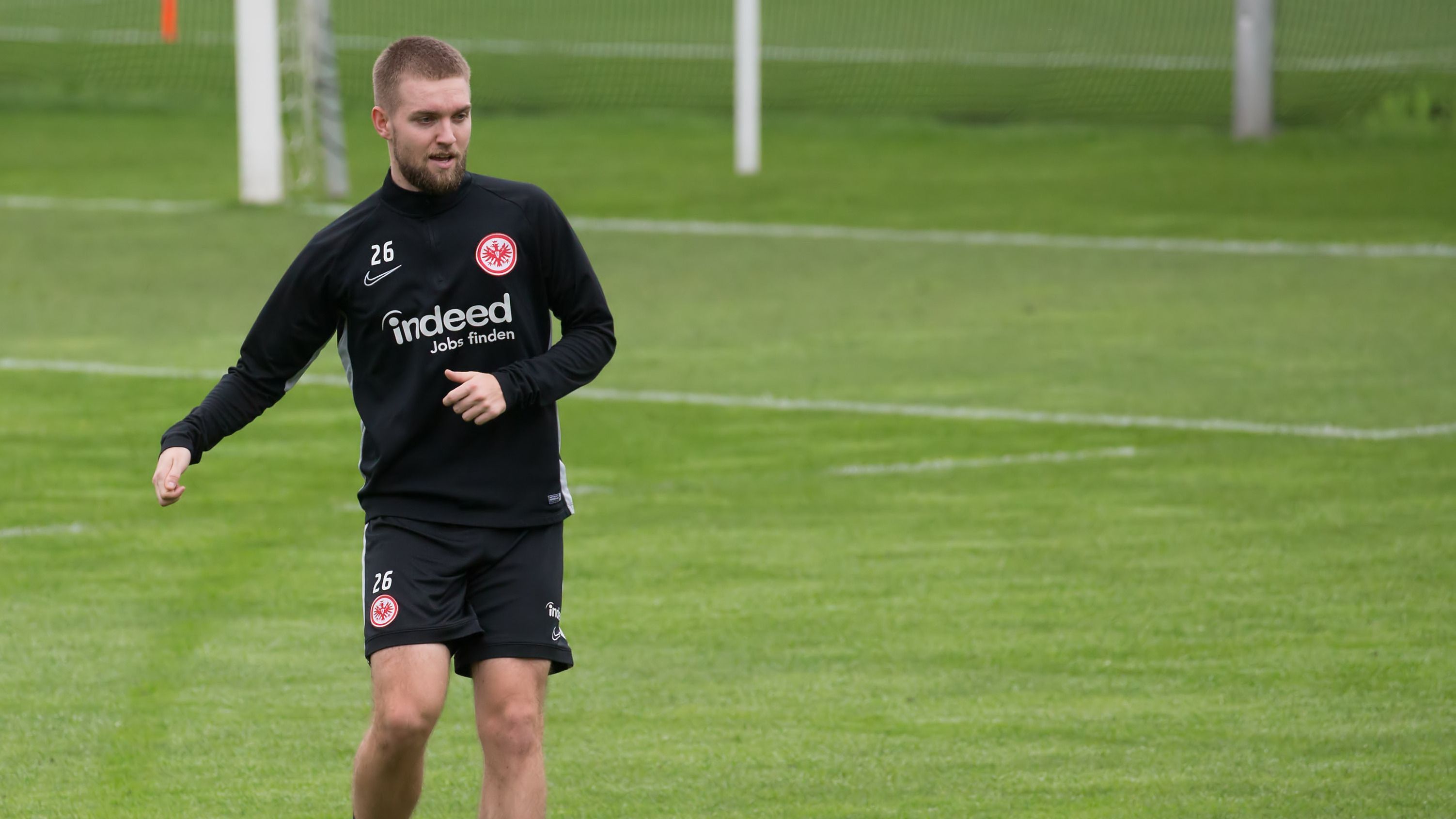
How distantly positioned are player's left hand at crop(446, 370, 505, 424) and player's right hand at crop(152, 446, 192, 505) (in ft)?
1.83

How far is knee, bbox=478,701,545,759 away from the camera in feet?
16.5

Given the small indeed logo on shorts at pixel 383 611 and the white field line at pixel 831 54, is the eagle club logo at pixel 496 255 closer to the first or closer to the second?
the small indeed logo on shorts at pixel 383 611

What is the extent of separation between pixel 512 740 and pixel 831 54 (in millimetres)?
29946

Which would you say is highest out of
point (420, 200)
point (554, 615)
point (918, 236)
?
point (420, 200)

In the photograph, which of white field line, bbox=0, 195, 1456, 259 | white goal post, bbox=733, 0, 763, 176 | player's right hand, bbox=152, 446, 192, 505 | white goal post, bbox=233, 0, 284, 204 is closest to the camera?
player's right hand, bbox=152, 446, 192, 505

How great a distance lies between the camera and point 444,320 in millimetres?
5105

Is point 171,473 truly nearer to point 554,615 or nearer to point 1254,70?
point 554,615

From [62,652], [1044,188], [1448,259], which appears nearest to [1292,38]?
[1044,188]

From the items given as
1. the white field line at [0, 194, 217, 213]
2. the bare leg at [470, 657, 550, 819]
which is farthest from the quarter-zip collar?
the white field line at [0, 194, 217, 213]

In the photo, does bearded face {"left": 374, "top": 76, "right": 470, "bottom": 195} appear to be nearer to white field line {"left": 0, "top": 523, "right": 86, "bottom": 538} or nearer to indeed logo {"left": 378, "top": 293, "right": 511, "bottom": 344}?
indeed logo {"left": 378, "top": 293, "right": 511, "bottom": 344}

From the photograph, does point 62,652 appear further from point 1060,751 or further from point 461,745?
point 1060,751

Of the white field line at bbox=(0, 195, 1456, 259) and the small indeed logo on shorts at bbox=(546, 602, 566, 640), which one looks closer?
the small indeed logo on shorts at bbox=(546, 602, 566, 640)

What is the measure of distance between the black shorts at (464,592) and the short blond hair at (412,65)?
0.85 meters

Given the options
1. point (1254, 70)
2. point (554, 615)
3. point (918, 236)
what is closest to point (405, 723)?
point (554, 615)
